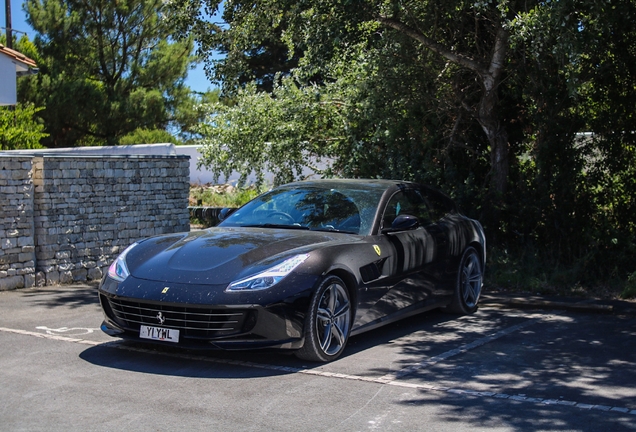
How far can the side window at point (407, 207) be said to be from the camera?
25.6 ft

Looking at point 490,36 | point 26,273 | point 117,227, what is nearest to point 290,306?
point 26,273

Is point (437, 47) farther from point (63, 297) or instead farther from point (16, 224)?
point (16, 224)

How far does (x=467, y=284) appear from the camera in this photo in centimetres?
896

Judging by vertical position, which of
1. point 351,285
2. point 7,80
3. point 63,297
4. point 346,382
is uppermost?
point 7,80

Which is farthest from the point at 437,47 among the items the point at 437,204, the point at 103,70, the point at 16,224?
the point at 103,70

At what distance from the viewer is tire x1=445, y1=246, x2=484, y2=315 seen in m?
8.73

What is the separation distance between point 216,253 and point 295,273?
757 millimetres

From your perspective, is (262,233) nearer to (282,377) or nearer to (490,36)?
(282,377)

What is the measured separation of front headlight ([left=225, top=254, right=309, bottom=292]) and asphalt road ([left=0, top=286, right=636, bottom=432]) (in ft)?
2.20

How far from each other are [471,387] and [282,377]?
4.68ft

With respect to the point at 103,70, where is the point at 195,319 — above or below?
below

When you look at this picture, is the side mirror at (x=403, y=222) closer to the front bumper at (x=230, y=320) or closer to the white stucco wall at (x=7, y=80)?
the front bumper at (x=230, y=320)

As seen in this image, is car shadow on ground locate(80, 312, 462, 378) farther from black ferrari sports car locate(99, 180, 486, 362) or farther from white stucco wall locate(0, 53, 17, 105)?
white stucco wall locate(0, 53, 17, 105)

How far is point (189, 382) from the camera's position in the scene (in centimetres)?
587
